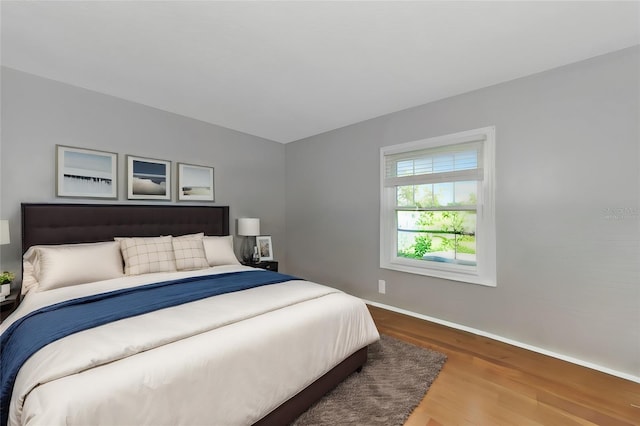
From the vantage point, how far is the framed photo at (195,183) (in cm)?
339

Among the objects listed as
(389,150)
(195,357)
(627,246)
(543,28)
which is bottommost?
(195,357)

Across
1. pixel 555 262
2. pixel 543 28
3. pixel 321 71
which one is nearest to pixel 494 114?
pixel 543 28

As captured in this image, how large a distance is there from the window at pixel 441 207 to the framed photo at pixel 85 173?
2999 millimetres

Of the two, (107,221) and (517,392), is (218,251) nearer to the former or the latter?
(107,221)

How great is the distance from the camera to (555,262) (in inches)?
89.7

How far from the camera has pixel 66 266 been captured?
2.17 meters

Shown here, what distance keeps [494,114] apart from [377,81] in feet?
3.79

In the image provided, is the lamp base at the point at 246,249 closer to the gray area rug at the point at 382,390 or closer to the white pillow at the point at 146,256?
the white pillow at the point at 146,256

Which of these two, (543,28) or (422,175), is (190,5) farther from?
(422,175)

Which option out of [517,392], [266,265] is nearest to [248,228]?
[266,265]

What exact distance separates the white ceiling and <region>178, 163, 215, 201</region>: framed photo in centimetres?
88

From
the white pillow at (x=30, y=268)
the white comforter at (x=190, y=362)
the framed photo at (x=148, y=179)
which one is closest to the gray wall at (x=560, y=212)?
the white comforter at (x=190, y=362)

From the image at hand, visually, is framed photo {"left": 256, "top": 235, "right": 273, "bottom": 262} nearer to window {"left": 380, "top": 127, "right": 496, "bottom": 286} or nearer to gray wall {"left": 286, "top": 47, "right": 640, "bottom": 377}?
window {"left": 380, "top": 127, "right": 496, "bottom": 286}

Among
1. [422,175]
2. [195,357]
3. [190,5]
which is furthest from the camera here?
[422,175]
